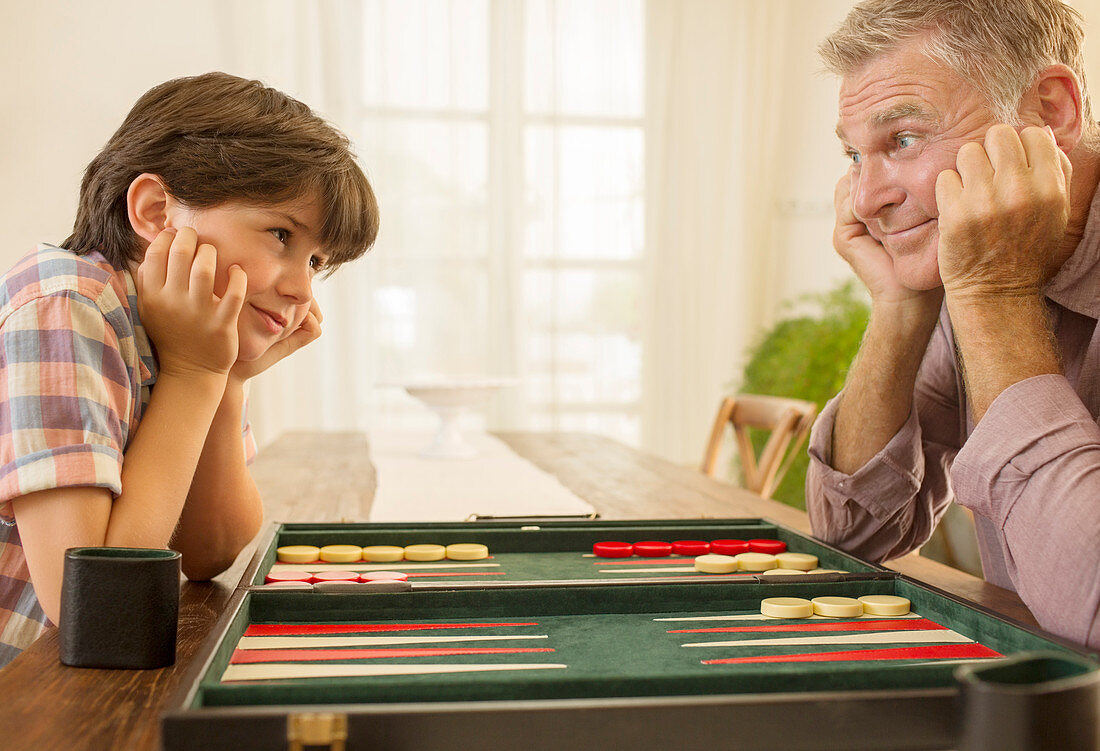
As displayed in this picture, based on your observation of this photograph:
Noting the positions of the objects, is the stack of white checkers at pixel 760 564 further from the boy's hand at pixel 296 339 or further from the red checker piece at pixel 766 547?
the boy's hand at pixel 296 339

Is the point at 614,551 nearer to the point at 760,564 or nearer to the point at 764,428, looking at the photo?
the point at 760,564

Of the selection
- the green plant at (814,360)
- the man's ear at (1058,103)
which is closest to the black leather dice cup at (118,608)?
the man's ear at (1058,103)

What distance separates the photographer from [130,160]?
1237 millimetres

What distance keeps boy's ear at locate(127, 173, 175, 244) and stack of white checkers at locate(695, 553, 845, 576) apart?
31.7 inches

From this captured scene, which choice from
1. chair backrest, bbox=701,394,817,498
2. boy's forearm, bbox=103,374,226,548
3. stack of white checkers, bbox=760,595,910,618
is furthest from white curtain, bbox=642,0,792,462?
stack of white checkers, bbox=760,595,910,618

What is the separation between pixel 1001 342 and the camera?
1033 mm

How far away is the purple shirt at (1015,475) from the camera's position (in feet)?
2.89

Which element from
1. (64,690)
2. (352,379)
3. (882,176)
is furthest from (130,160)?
(352,379)

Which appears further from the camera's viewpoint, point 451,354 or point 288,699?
point 451,354

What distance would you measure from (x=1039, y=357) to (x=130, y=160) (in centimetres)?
114

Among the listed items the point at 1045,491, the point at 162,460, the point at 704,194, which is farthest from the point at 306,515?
the point at 704,194

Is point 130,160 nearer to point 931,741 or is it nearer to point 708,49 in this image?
point 931,741

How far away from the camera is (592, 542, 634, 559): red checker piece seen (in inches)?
47.3

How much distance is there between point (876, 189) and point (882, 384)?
28 centimetres
